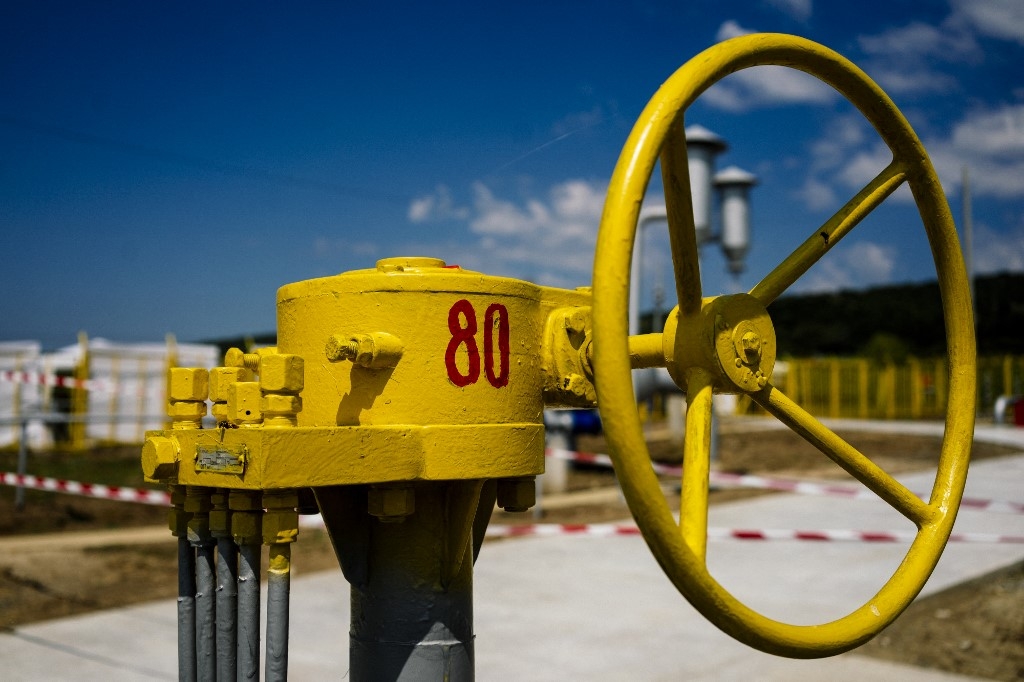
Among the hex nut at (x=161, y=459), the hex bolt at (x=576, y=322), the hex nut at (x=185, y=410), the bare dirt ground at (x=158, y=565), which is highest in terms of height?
the hex bolt at (x=576, y=322)

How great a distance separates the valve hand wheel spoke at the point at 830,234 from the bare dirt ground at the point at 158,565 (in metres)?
2.59

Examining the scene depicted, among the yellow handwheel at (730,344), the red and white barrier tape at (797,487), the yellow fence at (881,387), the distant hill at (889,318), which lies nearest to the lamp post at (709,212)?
the red and white barrier tape at (797,487)

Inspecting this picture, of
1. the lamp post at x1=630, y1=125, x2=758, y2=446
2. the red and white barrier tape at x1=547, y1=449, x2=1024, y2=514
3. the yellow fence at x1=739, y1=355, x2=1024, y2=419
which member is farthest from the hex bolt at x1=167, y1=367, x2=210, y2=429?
the yellow fence at x1=739, y1=355, x2=1024, y2=419

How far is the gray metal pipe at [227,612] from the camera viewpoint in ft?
4.40

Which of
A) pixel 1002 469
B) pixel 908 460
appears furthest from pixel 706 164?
pixel 908 460

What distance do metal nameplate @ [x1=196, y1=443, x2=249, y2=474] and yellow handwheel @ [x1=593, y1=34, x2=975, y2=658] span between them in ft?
1.51

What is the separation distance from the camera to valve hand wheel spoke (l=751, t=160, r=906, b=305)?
1.36m

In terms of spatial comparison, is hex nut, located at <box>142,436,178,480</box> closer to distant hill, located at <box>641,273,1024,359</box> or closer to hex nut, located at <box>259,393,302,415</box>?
hex nut, located at <box>259,393,302,415</box>

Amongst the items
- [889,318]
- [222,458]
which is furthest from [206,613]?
[889,318]

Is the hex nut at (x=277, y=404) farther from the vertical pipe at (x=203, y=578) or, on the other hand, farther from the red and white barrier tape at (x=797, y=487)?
the red and white barrier tape at (x=797, y=487)

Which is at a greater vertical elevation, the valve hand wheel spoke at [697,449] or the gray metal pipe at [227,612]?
the valve hand wheel spoke at [697,449]

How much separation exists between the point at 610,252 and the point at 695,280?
195 mm

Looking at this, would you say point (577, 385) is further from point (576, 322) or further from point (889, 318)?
point (889, 318)

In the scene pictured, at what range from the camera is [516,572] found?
16.5 ft
